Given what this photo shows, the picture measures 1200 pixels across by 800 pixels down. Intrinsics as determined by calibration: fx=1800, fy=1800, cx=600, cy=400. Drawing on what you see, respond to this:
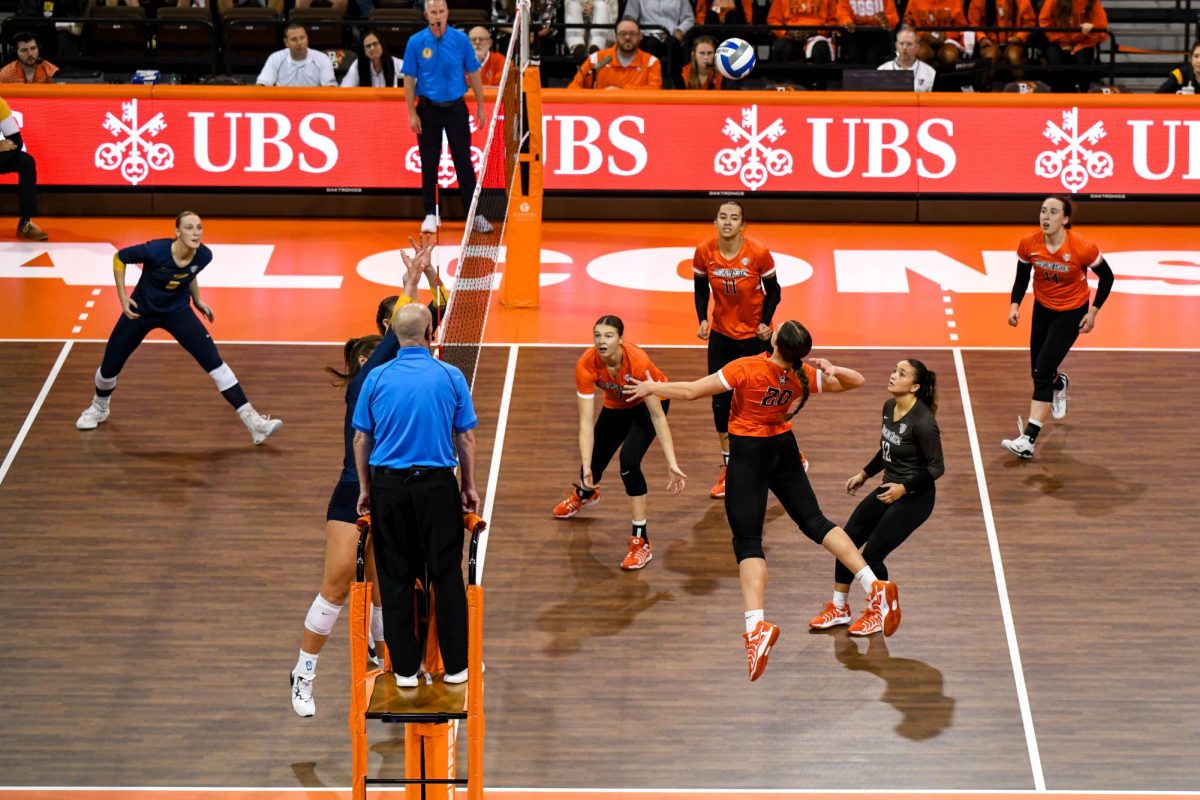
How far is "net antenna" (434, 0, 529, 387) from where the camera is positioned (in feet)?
52.7

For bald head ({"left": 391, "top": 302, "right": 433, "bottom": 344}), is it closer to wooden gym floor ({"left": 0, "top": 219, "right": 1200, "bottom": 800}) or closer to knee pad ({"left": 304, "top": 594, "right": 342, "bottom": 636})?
knee pad ({"left": 304, "top": 594, "right": 342, "bottom": 636})

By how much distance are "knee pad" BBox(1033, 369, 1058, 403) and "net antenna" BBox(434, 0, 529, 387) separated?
15.2 feet

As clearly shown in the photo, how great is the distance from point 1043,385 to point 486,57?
837 cm

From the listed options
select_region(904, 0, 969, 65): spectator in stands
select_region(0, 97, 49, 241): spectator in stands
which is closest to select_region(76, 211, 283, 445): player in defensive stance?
select_region(0, 97, 49, 241): spectator in stands

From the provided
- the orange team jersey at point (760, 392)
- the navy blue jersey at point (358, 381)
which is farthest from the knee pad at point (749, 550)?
the navy blue jersey at point (358, 381)

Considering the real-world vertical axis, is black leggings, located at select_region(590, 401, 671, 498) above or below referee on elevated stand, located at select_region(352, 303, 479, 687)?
below

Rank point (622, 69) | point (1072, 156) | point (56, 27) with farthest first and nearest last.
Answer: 1. point (56, 27)
2. point (622, 69)
3. point (1072, 156)

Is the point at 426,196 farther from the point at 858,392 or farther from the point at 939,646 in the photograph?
the point at 939,646

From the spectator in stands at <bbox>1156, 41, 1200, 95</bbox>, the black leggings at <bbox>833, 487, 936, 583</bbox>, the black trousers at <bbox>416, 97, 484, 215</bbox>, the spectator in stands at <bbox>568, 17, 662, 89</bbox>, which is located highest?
the spectator in stands at <bbox>568, 17, 662, 89</bbox>

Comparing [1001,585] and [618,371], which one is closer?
[618,371]

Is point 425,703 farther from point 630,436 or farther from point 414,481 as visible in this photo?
point 630,436

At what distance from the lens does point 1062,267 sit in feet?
46.5

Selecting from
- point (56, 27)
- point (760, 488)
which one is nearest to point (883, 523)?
point (760, 488)

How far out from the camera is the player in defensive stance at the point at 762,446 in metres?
11.1
